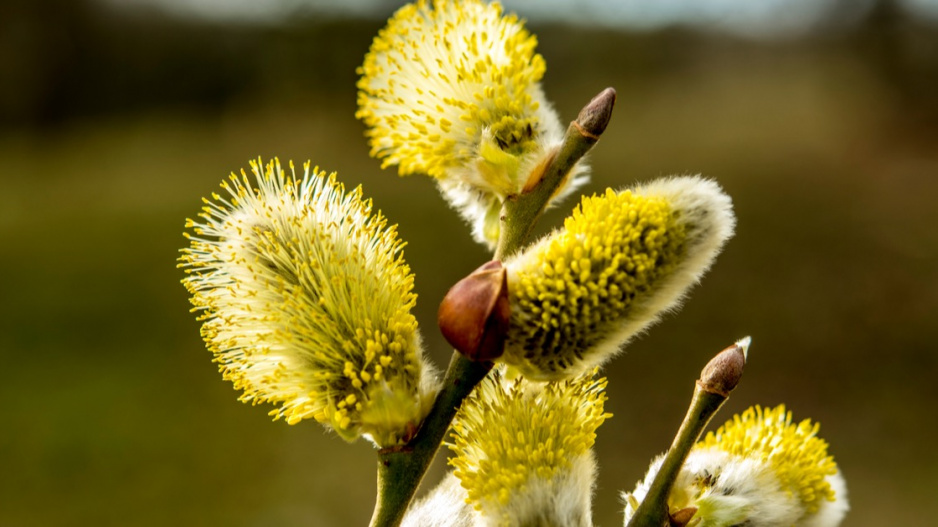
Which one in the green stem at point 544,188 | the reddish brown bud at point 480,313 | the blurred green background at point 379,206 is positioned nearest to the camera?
the reddish brown bud at point 480,313

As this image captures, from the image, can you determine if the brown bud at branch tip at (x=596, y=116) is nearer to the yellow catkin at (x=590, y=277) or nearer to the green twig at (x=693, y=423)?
the yellow catkin at (x=590, y=277)

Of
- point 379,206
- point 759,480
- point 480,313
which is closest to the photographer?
point 480,313

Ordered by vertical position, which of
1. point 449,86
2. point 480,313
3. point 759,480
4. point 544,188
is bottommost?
point 759,480

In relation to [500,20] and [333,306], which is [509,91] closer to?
[500,20]

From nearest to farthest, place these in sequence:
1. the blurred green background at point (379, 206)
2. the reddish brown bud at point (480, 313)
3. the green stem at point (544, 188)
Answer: the reddish brown bud at point (480, 313) < the green stem at point (544, 188) < the blurred green background at point (379, 206)

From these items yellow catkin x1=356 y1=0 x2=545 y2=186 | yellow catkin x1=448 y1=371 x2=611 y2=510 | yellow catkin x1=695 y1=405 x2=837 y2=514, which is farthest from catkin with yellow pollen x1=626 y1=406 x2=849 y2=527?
yellow catkin x1=356 y1=0 x2=545 y2=186

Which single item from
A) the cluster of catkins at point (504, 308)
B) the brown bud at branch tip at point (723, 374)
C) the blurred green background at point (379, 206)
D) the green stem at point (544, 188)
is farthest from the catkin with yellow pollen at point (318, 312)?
the blurred green background at point (379, 206)

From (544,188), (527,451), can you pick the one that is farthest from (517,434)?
(544,188)

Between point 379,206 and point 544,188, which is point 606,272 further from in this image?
point 379,206
